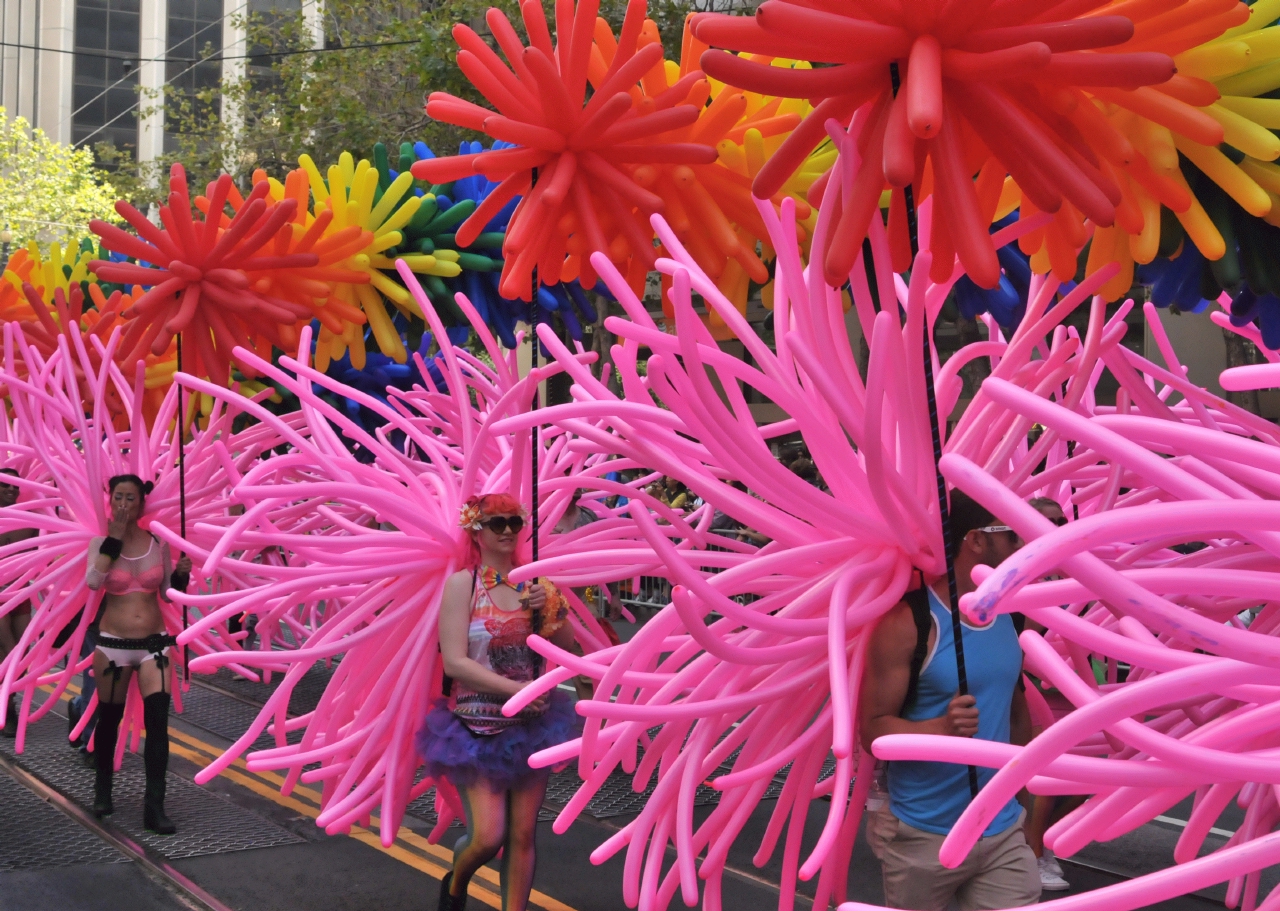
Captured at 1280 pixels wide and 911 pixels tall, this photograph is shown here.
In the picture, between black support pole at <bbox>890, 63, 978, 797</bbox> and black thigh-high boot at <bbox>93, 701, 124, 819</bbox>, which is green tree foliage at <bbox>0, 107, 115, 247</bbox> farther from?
black support pole at <bbox>890, 63, 978, 797</bbox>

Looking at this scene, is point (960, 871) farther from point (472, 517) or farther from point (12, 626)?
point (12, 626)

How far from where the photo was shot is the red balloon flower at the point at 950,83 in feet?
7.42

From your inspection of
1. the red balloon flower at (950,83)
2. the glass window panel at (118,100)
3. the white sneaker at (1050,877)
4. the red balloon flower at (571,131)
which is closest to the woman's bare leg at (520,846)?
the red balloon flower at (571,131)

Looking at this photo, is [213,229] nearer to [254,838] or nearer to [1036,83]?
[254,838]

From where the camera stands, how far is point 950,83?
2.42 meters

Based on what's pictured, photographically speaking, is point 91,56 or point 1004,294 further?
point 91,56

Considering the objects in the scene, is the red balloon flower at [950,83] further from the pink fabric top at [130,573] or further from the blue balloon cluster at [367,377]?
the pink fabric top at [130,573]

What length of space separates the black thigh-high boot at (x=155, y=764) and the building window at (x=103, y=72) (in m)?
55.2

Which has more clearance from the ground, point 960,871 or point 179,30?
point 179,30

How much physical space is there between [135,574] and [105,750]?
95 cm

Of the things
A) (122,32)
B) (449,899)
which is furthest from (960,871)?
(122,32)

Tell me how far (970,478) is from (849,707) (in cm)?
119

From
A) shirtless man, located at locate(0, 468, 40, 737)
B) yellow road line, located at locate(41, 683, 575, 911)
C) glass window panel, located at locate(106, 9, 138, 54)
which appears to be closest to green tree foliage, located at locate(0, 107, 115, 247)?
glass window panel, located at locate(106, 9, 138, 54)

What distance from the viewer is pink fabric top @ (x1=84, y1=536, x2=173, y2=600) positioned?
6633 mm
